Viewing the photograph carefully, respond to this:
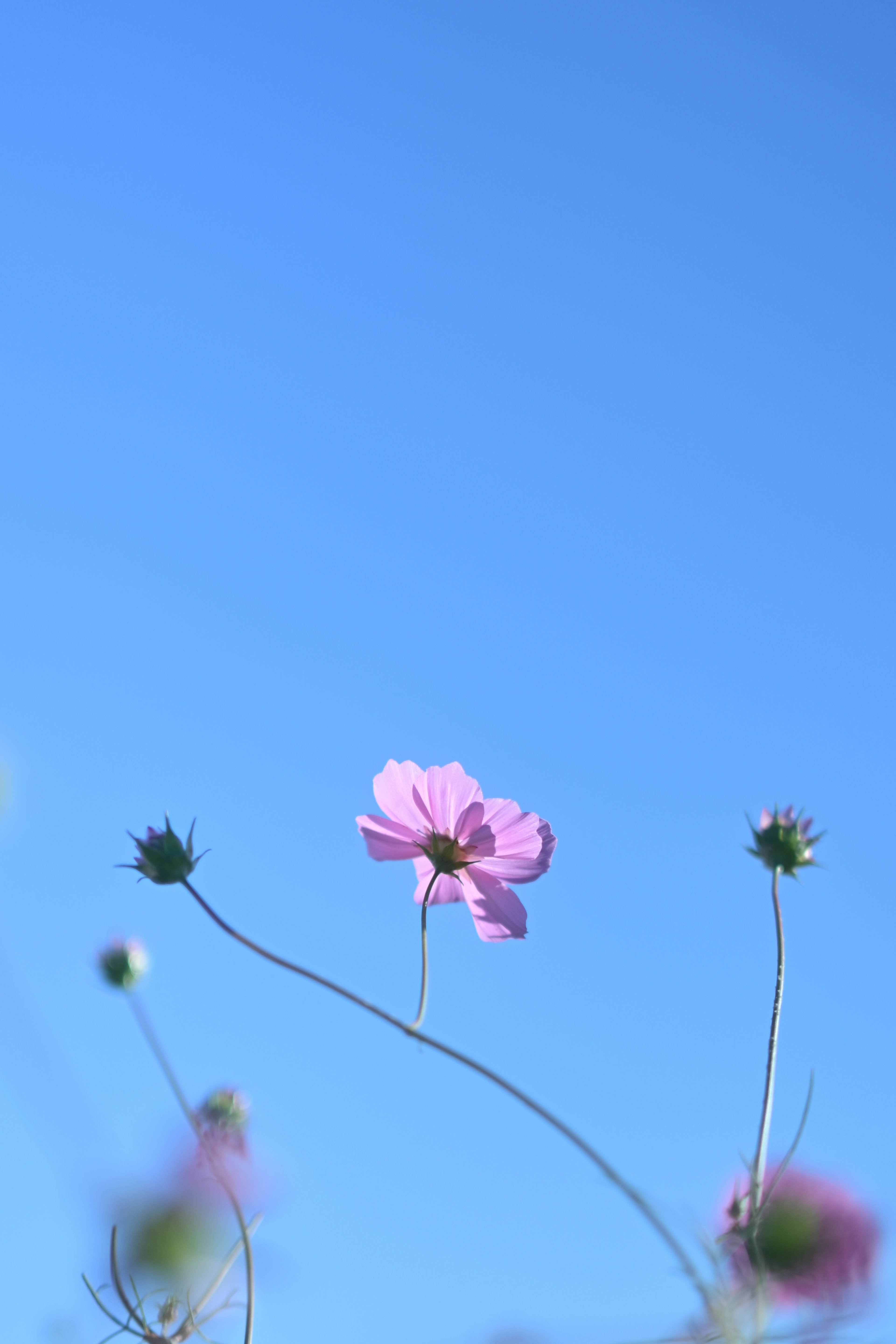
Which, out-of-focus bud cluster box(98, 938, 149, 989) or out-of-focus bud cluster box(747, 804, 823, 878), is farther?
out-of-focus bud cluster box(98, 938, 149, 989)

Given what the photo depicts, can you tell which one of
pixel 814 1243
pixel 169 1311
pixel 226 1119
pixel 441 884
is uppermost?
pixel 441 884

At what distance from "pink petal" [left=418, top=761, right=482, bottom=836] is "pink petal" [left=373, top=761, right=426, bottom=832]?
12 millimetres

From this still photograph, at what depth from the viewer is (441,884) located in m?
1.13

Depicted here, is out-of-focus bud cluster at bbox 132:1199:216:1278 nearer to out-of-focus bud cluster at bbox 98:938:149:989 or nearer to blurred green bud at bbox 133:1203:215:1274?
blurred green bud at bbox 133:1203:215:1274

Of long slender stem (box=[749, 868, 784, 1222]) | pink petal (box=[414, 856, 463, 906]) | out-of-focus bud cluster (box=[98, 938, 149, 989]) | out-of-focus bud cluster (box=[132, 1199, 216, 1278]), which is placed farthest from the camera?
out-of-focus bud cluster (box=[98, 938, 149, 989])

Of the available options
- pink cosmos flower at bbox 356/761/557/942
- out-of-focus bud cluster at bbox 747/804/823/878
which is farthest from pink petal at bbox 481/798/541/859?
out-of-focus bud cluster at bbox 747/804/823/878

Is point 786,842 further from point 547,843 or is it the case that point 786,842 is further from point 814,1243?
point 814,1243

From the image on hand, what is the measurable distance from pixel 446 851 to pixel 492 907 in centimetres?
7

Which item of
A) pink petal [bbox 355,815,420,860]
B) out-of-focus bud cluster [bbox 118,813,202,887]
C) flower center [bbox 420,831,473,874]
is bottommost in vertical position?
out-of-focus bud cluster [bbox 118,813,202,887]

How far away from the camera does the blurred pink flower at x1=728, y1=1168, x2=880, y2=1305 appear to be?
66 cm

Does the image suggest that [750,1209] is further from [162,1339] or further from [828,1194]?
[162,1339]

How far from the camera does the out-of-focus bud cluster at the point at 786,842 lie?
1202mm

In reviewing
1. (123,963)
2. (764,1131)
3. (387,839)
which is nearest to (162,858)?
(387,839)

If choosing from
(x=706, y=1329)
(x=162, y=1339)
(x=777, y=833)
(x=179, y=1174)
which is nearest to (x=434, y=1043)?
(x=706, y=1329)
